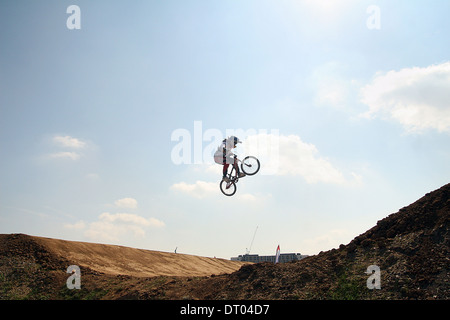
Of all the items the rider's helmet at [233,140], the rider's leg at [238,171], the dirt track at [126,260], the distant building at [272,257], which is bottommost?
the distant building at [272,257]

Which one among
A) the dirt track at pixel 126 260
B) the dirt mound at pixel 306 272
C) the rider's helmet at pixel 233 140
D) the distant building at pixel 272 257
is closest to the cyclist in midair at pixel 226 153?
the rider's helmet at pixel 233 140

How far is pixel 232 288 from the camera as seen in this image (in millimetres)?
12977

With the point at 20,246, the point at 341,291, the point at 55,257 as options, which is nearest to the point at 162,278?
the point at 55,257

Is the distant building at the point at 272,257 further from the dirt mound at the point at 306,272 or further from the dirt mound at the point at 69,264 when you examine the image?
the dirt mound at the point at 306,272

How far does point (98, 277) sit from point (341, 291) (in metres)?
13.2

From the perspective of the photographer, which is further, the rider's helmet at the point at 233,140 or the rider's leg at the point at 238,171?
the rider's leg at the point at 238,171

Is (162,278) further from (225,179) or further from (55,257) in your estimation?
(55,257)

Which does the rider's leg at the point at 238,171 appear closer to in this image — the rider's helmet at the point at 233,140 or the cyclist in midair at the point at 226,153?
the cyclist in midair at the point at 226,153

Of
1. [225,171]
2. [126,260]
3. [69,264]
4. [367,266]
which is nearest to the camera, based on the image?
[367,266]

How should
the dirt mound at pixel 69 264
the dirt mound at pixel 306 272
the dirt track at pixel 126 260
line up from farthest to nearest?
the dirt track at pixel 126 260 → the dirt mound at pixel 69 264 → the dirt mound at pixel 306 272

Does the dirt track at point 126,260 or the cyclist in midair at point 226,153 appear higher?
the cyclist in midair at point 226,153

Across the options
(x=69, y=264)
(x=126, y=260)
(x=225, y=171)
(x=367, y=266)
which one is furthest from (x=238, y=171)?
(x=126, y=260)

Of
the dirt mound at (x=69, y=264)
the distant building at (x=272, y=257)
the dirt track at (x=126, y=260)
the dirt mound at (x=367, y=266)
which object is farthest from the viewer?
the distant building at (x=272, y=257)

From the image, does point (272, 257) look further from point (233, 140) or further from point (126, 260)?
point (233, 140)
